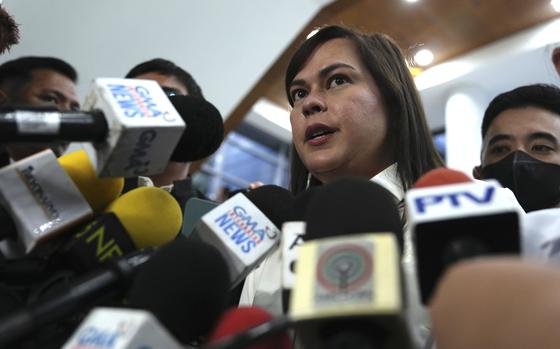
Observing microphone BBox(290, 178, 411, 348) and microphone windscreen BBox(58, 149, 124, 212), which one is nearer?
microphone BBox(290, 178, 411, 348)

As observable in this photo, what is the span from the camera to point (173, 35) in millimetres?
2686

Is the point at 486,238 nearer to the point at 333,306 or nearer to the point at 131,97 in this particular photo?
the point at 333,306

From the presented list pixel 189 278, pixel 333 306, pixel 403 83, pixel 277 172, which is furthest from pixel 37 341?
pixel 277 172

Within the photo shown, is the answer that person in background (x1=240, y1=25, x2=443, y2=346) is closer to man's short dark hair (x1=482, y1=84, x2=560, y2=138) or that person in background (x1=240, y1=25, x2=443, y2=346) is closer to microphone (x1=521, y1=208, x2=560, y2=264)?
microphone (x1=521, y1=208, x2=560, y2=264)

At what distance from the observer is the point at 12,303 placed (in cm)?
51

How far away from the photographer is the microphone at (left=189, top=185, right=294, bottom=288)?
1.99 ft

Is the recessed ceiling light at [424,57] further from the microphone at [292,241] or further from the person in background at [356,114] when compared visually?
the microphone at [292,241]

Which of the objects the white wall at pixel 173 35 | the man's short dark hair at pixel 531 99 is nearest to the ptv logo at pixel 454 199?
the man's short dark hair at pixel 531 99

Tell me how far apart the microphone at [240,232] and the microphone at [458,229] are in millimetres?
242

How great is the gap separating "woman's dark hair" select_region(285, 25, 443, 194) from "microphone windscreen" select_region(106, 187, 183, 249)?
0.43 metres

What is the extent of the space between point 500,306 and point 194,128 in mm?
416

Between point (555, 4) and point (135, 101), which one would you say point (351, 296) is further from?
point (555, 4)

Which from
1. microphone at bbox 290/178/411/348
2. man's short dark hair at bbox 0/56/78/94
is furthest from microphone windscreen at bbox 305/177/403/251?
man's short dark hair at bbox 0/56/78/94

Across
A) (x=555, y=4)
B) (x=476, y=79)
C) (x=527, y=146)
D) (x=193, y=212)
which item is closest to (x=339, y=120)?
(x=193, y=212)
